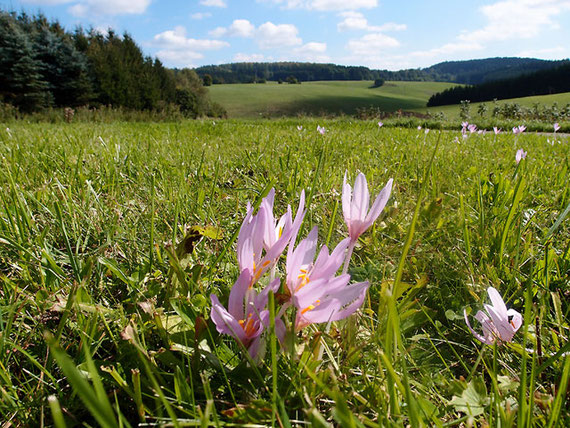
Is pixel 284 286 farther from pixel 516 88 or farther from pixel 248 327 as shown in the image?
pixel 516 88

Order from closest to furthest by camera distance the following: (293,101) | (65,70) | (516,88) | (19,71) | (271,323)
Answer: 1. (271,323)
2. (19,71)
3. (65,70)
4. (516,88)
5. (293,101)

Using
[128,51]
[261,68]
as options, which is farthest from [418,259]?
[261,68]

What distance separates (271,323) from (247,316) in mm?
79

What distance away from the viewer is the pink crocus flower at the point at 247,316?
556 mm

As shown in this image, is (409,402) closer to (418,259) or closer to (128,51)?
(418,259)

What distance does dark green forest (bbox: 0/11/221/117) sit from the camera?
2253 centimetres

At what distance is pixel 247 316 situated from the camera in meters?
0.59

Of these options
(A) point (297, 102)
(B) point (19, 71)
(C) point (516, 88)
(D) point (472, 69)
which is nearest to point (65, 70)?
(B) point (19, 71)

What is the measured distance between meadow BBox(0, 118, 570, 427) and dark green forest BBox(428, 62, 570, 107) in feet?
223

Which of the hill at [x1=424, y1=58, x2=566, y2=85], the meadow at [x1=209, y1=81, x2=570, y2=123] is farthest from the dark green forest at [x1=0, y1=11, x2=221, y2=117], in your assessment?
the hill at [x1=424, y1=58, x2=566, y2=85]

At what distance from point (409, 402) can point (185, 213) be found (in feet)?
4.18

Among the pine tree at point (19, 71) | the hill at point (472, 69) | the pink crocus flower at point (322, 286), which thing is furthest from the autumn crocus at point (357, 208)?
the hill at point (472, 69)

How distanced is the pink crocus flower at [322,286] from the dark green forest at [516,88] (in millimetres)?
68730

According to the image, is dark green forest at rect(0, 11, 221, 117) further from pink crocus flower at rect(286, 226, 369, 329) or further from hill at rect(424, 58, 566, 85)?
hill at rect(424, 58, 566, 85)
